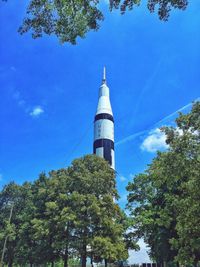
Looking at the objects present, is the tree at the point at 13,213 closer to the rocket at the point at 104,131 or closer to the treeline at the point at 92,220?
the treeline at the point at 92,220

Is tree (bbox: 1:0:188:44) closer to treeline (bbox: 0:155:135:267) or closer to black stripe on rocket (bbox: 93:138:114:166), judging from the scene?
treeline (bbox: 0:155:135:267)

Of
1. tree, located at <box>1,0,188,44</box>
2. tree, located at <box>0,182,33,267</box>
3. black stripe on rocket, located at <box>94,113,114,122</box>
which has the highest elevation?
black stripe on rocket, located at <box>94,113,114,122</box>

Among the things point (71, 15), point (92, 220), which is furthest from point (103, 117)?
point (71, 15)

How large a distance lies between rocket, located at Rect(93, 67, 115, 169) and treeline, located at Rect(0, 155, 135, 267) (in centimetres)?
2057

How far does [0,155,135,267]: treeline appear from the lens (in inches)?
1265

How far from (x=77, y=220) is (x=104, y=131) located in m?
31.6

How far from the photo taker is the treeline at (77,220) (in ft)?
105

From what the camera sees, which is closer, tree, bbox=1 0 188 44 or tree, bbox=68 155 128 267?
tree, bbox=1 0 188 44

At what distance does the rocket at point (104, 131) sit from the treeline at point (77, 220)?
20.6m

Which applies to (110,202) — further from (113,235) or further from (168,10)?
(168,10)

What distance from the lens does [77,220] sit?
32.6m

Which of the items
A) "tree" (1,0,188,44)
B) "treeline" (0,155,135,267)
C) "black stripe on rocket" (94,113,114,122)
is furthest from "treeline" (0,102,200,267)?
"black stripe on rocket" (94,113,114,122)

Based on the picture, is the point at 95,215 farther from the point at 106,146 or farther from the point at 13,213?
the point at 106,146

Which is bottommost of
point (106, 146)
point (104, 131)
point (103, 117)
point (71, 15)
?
point (71, 15)
